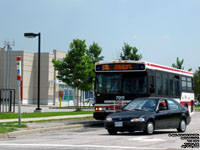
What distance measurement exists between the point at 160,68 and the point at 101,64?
3.36 meters

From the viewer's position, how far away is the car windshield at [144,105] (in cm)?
1615

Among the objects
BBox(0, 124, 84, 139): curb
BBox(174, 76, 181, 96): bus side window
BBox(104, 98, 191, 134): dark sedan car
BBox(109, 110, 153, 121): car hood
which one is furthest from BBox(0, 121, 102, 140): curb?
BBox(174, 76, 181, 96): bus side window

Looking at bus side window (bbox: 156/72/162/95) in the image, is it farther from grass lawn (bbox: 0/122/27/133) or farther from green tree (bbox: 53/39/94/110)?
green tree (bbox: 53/39/94/110)

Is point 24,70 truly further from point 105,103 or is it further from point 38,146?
point 38,146

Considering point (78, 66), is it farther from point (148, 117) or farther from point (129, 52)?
point (148, 117)

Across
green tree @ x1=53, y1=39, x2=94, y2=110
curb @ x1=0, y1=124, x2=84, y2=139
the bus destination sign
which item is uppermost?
green tree @ x1=53, y1=39, x2=94, y2=110

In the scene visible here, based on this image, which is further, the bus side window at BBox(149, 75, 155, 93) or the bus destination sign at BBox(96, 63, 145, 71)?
the bus destination sign at BBox(96, 63, 145, 71)

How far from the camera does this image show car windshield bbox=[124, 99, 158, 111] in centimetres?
1615

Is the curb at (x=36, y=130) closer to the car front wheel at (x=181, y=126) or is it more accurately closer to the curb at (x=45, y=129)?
the curb at (x=45, y=129)

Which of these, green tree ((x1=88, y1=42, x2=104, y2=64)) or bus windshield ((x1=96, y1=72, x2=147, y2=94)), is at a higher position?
green tree ((x1=88, y1=42, x2=104, y2=64))

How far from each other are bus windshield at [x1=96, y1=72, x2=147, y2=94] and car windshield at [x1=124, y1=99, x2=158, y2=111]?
4.38m

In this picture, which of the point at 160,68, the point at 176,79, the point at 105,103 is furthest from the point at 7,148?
the point at 176,79

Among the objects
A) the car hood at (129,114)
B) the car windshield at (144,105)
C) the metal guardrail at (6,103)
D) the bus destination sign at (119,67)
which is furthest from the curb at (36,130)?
the metal guardrail at (6,103)

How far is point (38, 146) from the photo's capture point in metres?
11.7
